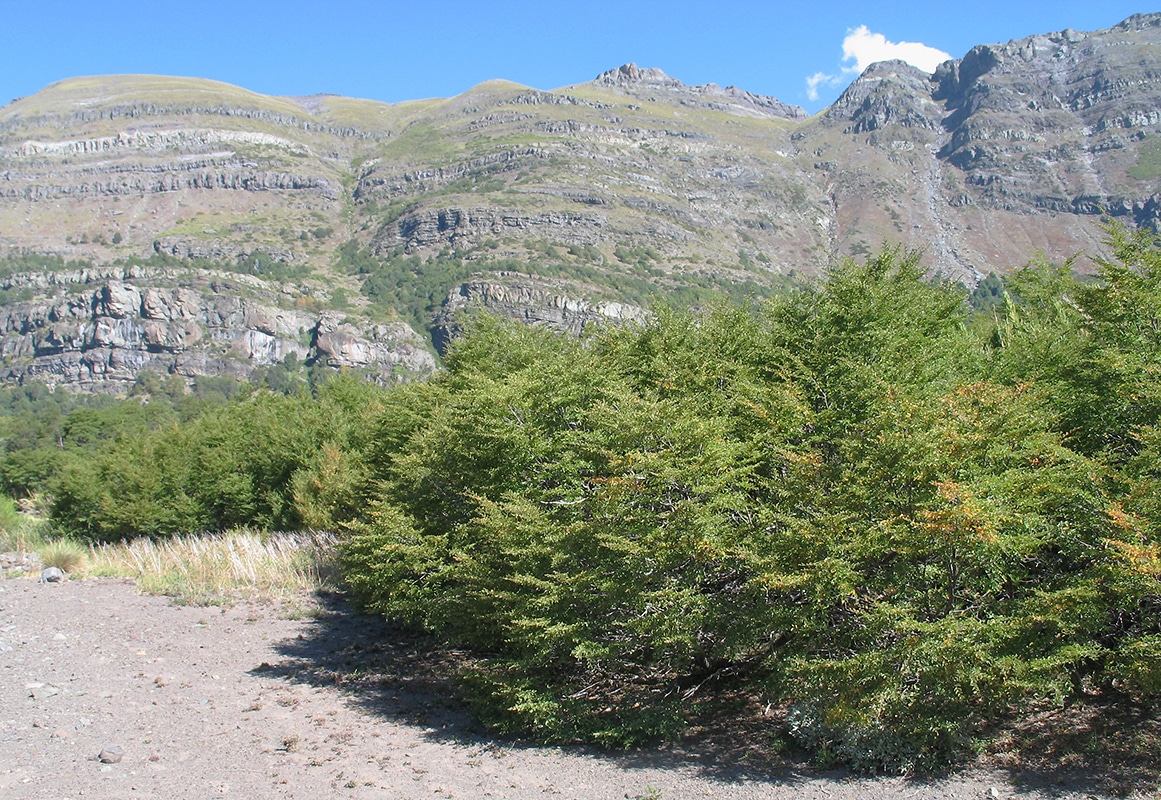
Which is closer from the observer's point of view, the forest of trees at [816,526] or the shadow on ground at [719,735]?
the forest of trees at [816,526]

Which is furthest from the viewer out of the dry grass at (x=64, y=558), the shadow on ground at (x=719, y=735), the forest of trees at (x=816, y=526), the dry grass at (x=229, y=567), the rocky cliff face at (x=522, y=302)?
the rocky cliff face at (x=522, y=302)

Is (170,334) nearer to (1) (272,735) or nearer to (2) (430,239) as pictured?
(2) (430,239)

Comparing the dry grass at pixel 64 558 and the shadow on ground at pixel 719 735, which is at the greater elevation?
the shadow on ground at pixel 719 735

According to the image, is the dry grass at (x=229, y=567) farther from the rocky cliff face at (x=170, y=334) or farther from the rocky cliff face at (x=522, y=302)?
the rocky cliff face at (x=170, y=334)

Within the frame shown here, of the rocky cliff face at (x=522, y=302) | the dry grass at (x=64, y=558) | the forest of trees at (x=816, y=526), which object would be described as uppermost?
the rocky cliff face at (x=522, y=302)

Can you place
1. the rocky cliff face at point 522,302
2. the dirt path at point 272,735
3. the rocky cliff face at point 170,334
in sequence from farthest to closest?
1. the rocky cliff face at point 170,334
2. the rocky cliff face at point 522,302
3. the dirt path at point 272,735

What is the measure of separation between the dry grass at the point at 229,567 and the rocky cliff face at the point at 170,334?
113 m

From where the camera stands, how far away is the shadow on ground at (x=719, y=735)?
8.17 m

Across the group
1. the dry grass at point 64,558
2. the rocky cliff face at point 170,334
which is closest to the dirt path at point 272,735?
the dry grass at point 64,558

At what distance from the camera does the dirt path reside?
8805 mm

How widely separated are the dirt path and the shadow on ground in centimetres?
6

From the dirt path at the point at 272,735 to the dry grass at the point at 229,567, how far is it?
320 centimetres

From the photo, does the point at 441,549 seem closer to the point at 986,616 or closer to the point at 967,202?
the point at 986,616

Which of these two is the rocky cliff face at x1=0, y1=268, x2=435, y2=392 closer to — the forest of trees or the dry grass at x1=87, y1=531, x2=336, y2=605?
the dry grass at x1=87, y1=531, x2=336, y2=605
